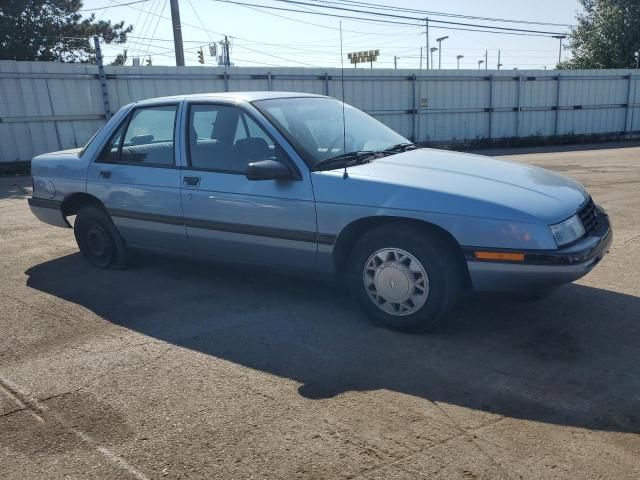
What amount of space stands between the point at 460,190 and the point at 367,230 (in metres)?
0.70

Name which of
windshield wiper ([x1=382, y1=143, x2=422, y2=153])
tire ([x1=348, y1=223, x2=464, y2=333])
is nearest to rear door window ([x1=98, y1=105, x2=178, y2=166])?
windshield wiper ([x1=382, y1=143, x2=422, y2=153])

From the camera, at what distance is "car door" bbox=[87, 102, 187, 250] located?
15.6ft

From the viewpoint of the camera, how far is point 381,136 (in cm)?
478

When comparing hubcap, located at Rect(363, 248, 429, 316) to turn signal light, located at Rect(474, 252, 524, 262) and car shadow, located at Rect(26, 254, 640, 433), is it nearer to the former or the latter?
car shadow, located at Rect(26, 254, 640, 433)

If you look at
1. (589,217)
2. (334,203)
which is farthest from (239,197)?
(589,217)

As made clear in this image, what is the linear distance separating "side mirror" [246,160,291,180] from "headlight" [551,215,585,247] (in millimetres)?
1812

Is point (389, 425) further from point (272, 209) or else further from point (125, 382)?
point (272, 209)

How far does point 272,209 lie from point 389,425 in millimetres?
1907

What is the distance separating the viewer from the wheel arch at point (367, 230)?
3670mm

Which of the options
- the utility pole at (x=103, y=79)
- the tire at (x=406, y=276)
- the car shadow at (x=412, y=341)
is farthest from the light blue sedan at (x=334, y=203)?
the utility pole at (x=103, y=79)

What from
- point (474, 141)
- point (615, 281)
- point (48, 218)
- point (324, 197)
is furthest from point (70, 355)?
point (474, 141)

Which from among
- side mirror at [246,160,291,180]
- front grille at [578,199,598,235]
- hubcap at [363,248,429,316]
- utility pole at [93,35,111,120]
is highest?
utility pole at [93,35,111,120]

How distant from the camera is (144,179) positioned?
4.89 m

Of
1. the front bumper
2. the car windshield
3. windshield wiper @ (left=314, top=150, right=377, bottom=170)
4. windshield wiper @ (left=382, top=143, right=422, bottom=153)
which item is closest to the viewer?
the front bumper
